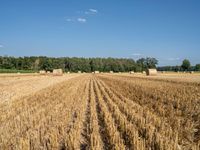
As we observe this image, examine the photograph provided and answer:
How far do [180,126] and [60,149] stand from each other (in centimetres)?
400

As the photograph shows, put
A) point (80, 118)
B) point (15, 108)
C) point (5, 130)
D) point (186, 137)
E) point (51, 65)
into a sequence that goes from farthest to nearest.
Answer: point (51, 65) < point (15, 108) < point (80, 118) < point (5, 130) < point (186, 137)

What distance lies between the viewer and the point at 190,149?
22.4 feet

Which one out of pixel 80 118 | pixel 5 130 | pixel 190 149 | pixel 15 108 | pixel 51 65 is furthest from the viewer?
pixel 51 65

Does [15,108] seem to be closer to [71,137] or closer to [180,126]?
[71,137]

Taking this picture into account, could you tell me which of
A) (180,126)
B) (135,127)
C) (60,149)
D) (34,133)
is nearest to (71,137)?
(60,149)

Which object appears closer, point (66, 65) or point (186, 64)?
point (186, 64)

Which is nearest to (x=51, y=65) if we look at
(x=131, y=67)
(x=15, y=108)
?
(x=131, y=67)

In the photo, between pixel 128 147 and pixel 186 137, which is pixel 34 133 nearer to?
pixel 128 147

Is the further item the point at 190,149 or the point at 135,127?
the point at 135,127

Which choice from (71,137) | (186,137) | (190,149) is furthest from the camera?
(186,137)

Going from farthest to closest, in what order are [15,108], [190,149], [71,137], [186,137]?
1. [15,108]
2. [186,137]
3. [71,137]
4. [190,149]

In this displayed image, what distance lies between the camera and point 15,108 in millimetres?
12914

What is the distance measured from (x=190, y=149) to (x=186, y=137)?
1196 mm

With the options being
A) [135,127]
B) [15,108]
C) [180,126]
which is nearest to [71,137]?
[135,127]
